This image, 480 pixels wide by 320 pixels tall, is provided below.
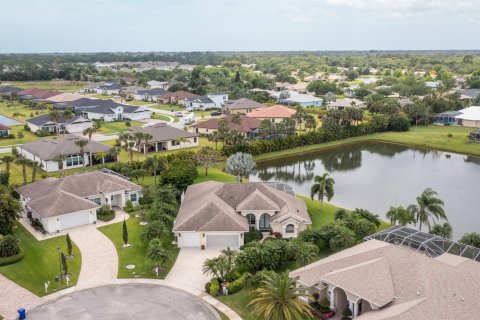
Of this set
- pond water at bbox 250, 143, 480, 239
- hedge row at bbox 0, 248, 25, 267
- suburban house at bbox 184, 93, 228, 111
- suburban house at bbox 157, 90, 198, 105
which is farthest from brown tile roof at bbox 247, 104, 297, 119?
hedge row at bbox 0, 248, 25, 267

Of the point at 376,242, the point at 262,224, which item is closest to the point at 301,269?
the point at 376,242

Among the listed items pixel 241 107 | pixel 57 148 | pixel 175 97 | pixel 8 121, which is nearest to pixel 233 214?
pixel 57 148

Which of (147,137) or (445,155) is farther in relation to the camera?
(445,155)

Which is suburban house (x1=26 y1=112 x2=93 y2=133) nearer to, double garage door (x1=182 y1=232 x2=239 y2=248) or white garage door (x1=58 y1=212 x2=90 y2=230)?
white garage door (x1=58 y1=212 x2=90 y2=230)

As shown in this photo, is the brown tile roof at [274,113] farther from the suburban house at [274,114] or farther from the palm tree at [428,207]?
the palm tree at [428,207]

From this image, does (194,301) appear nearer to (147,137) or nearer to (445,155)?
(147,137)

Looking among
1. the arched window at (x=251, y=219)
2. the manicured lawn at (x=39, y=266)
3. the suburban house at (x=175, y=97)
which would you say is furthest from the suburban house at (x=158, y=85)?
the manicured lawn at (x=39, y=266)

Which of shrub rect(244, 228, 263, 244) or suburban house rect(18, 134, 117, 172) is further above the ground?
suburban house rect(18, 134, 117, 172)
